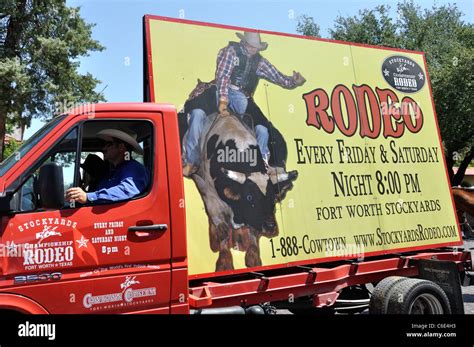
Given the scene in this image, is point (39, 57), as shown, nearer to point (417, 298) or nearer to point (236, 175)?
point (236, 175)

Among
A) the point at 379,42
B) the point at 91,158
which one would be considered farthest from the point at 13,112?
the point at 379,42

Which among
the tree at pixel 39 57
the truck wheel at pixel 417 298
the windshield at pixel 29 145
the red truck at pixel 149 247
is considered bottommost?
the truck wheel at pixel 417 298

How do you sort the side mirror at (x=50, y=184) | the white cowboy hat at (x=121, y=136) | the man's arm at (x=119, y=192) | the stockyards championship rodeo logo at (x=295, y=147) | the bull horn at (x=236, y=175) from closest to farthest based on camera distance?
the side mirror at (x=50, y=184)
the man's arm at (x=119, y=192)
the white cowboy hat at (x=121, y=136)
the stockyards championship rodeo logo at (x=295, y=147)
the bull horn at (x=236, y=175)

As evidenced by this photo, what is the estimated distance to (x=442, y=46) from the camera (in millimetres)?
26969

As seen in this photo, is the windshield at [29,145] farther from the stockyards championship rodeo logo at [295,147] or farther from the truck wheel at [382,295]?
the truck wheel at [382,295]

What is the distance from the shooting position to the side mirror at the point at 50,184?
318cm

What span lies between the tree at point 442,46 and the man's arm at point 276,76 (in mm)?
19503

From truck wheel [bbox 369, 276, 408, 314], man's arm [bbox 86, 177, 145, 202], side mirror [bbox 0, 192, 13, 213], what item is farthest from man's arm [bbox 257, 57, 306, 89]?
side mirror [bbox 0, 192, 13, 213]

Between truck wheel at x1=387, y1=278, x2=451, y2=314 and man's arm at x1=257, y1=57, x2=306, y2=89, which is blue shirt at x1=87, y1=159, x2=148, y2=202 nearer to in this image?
man's arm at x1=257, y1=57, x2=306, y2=89

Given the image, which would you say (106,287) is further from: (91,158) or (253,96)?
(253,96)

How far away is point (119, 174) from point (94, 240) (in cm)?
62

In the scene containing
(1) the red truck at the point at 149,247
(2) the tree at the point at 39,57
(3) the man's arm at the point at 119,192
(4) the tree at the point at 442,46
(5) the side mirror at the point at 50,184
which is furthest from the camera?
(4) the tree at the point at 442,46

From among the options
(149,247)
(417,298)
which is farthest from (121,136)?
(417,298)

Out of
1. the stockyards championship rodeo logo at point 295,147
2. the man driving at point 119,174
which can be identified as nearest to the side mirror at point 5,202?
the man driving at point 119,174
